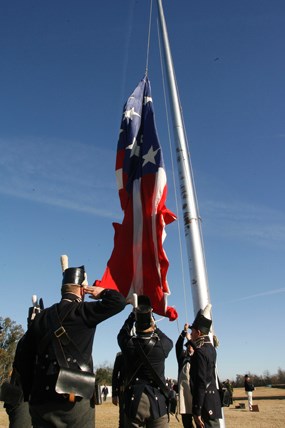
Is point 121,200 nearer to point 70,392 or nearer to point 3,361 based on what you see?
point 70,392

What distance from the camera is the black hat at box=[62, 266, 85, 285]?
4.22 meters

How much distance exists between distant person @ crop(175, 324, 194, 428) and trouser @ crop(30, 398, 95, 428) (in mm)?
3431

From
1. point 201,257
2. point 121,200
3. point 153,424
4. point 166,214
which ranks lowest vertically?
point 153,424

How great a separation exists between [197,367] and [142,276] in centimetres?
311

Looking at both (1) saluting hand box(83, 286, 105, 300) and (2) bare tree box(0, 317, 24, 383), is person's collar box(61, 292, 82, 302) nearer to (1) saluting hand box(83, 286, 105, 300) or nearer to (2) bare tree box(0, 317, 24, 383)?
(1) saluting hand box(83, 286, 105, 300)

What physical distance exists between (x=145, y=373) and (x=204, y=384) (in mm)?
1154

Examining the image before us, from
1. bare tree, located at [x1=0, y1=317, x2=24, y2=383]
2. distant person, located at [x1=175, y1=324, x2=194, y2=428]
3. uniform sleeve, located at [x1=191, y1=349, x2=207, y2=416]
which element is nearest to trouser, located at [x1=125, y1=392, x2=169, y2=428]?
uniform sleeve, located at [x1=191, y1=349, x2=207, y2=416]

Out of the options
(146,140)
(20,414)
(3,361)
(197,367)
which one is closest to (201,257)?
(197,367)

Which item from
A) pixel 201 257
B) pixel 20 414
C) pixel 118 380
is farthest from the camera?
pixel 201 257

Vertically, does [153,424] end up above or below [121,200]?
below

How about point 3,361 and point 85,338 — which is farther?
point 3,361

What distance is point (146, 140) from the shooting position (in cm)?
1052

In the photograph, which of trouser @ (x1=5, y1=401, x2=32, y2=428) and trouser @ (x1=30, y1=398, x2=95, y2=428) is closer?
trouser @ (x1=30, y1=398, x2=95, y2=428)

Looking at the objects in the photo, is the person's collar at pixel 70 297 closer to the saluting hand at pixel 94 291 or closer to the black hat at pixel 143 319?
the saluting hand at pixel 94 291
